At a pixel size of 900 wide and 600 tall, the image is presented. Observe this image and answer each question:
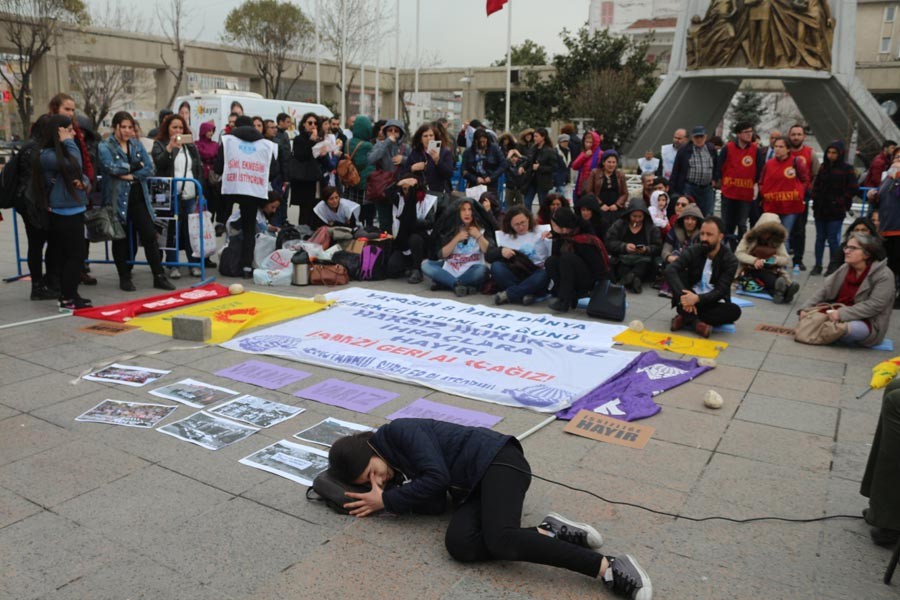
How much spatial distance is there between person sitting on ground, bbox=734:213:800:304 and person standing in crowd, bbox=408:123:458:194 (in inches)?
157

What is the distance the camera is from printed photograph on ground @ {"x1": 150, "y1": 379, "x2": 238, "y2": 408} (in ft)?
16.8

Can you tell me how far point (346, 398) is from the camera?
5281mm

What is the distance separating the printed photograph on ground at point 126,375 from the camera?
18.0 feet

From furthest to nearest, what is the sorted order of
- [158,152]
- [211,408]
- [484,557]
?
1. [158,152]
2. [211,408]
3. [484,557]

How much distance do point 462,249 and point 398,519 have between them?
18.6 feet

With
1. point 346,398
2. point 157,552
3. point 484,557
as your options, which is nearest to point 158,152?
point 346,398

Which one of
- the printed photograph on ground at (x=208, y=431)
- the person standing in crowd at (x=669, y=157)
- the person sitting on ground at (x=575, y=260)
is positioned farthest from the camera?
the person standing in crowd at (x=669, y=157)

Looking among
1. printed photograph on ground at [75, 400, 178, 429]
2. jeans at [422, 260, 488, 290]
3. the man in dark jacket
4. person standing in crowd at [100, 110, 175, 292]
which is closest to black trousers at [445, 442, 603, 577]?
printed photograph on ground at [75, 400, 178, 429]

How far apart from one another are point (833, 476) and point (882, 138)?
24.5 metres

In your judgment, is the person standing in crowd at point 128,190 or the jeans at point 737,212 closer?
the person standing in crowd at point 128,190

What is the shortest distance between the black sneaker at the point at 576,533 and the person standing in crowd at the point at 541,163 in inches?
395

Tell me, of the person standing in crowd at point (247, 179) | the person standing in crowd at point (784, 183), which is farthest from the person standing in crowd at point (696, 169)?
the person standing in crowd at point (247, 179)

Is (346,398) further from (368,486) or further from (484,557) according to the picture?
(484,557)

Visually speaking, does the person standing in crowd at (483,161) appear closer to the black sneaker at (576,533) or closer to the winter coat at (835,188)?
the winter coat at (835,188)
